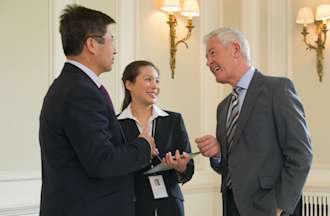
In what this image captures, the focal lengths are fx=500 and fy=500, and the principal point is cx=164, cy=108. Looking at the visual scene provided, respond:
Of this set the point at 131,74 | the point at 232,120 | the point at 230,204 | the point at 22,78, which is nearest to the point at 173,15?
the point at 22,78

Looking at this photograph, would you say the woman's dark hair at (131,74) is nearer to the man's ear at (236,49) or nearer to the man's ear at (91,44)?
the man's ear at (236,49)

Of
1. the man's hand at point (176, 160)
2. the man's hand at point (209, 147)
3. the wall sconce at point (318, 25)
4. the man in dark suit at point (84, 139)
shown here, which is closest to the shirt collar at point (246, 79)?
the man's hand at point (209, 147)

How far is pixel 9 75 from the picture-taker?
116 inches

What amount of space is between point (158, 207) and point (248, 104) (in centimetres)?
64

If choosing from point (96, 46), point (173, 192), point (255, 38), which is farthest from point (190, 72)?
point (96, 46)

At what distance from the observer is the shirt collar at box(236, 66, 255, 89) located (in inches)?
82.6

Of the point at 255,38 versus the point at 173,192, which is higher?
the point at 255,38

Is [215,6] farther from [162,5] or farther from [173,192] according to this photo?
[173,192]

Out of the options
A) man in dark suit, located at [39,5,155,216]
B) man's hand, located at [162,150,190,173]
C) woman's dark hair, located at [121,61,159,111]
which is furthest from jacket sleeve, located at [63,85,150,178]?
woman's dark hair, located at [121,61,159,111]

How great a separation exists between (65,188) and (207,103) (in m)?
2.81

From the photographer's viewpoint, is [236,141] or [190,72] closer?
[236,141]

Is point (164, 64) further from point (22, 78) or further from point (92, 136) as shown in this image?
point (92, 136)

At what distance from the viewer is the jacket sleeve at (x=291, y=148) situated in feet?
6.18

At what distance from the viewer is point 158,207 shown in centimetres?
225
